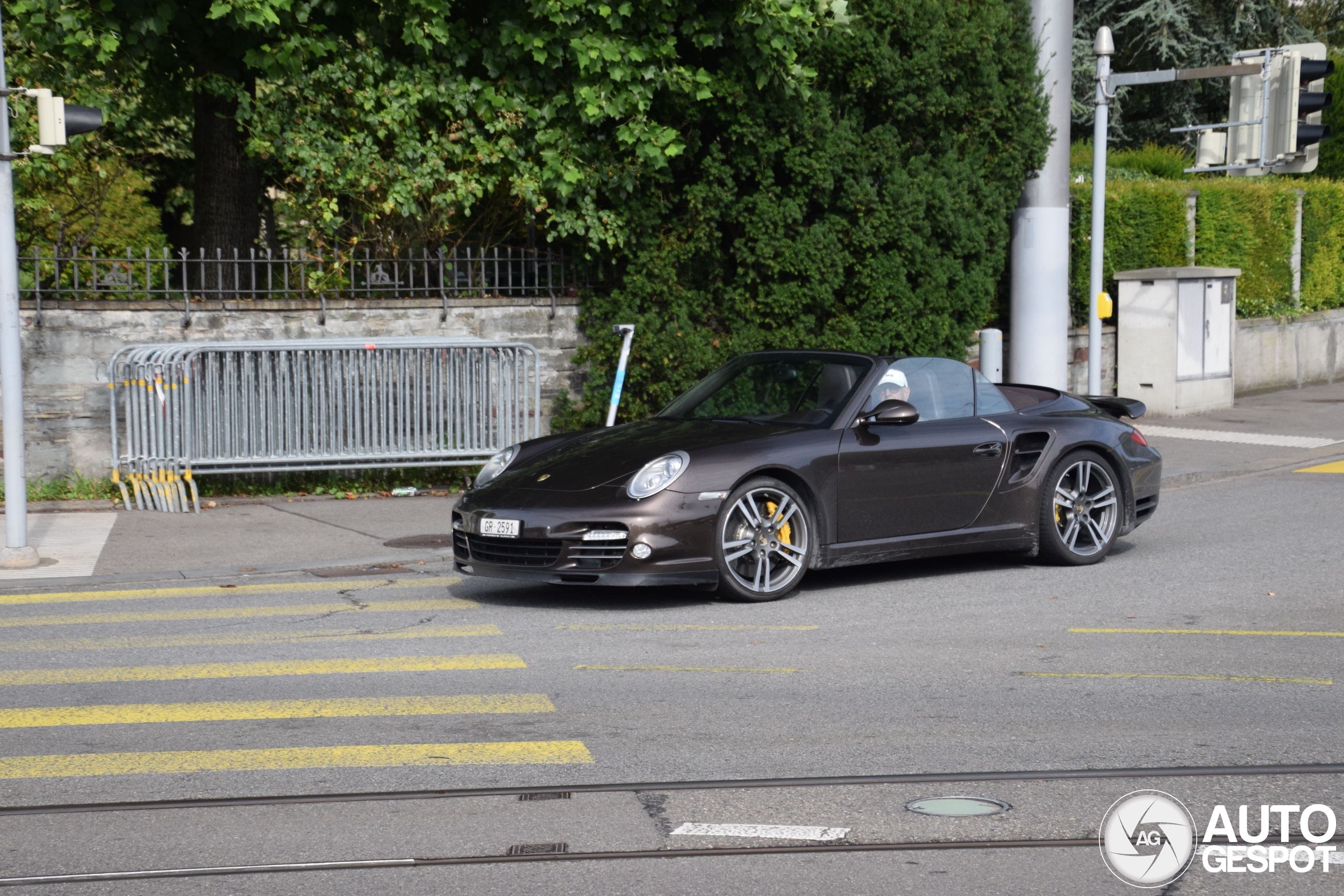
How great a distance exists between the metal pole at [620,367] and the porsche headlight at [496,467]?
430cm

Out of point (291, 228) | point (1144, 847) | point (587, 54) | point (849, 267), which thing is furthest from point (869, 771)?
point (291, 228)

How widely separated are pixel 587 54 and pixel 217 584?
5.94 m

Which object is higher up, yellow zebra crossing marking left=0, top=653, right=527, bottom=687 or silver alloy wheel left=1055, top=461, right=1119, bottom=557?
silver alloy wheel left=1055, top=461, right=1119, bottom=557

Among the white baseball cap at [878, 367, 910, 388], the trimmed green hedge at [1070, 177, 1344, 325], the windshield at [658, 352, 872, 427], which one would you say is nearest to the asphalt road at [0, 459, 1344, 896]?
the windshield at [658, 352, 872, 427]

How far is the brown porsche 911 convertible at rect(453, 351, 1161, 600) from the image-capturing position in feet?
27.7

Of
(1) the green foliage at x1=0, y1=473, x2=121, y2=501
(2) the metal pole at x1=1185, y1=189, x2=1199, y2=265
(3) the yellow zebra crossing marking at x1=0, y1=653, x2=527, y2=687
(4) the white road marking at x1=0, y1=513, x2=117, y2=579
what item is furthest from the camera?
(2) the metal pole at x1=1185, y1=189, x2=1199, y2=265

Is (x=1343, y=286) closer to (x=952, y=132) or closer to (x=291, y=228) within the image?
(x=952, y=132)

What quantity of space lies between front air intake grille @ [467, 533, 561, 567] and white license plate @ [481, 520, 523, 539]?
0.03m

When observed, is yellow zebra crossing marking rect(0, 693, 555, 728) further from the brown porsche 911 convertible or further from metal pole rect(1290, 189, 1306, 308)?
metal pole rect(1290, 189, 1306, 308)

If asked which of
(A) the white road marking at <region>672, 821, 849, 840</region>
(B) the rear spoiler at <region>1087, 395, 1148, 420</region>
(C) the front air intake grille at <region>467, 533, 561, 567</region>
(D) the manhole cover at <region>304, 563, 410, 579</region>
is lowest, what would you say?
(D) the manhole cover at <region>304, 563, 410, 579</region>

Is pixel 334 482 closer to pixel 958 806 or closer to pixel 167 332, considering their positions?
pixel 167 332

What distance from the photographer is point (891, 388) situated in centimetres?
952

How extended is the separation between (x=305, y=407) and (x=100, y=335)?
1847mm

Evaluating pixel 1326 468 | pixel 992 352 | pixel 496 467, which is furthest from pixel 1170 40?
pixel 496 467
